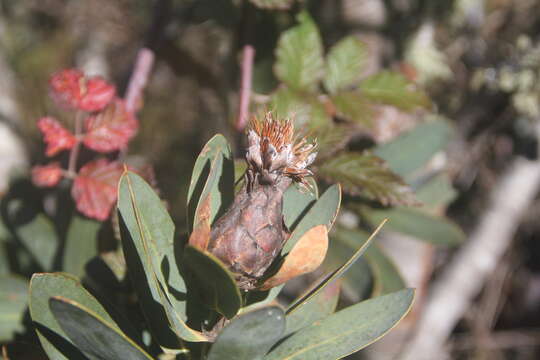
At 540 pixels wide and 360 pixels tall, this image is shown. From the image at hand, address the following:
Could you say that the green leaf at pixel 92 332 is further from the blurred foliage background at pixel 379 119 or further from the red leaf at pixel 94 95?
the red leaf at pixel 94 95

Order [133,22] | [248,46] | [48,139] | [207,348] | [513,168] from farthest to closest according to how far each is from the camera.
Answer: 1. [133,22]
2. [513,168]
3. [248,46]
4. [48,139]
5. [207,348]

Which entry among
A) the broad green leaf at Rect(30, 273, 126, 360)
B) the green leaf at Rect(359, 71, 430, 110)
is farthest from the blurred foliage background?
the broad green leaf at Rect(30, 273, 126, 360)

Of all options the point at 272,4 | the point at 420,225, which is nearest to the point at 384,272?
the point at 420,225

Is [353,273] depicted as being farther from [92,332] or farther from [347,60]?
[92,332]

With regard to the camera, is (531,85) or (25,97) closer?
(531,85)

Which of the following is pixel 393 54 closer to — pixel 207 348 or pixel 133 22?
pixel 207 348

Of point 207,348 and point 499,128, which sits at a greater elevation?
point 207,348

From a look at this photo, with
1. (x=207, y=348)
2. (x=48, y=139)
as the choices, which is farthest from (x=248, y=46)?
(x=207, y=348)

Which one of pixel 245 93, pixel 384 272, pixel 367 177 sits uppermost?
pixel 245 93
